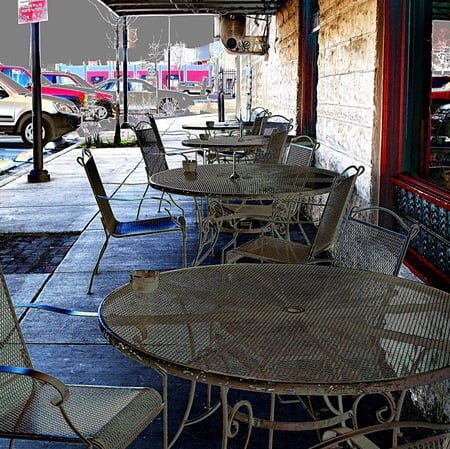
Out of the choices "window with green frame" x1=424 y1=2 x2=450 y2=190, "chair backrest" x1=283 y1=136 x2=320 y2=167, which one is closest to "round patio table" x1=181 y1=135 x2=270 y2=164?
"chair backrest" x1=283 y1=136 x2=320 y2=167

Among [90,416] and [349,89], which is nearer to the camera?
[90,416]

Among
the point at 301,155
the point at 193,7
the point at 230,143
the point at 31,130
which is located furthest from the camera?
the point at 31,130

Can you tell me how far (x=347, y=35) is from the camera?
216 inches

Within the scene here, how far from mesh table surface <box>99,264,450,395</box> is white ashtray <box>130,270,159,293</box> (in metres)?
0.03

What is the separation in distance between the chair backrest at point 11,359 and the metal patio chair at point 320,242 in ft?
5.66

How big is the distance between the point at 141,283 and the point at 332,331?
0.66 metres

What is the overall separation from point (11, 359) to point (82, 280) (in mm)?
2800

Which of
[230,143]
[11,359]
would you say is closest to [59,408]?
[11,359]

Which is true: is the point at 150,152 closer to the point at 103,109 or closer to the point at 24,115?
the point at 24,115

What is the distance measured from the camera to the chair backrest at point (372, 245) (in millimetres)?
2907

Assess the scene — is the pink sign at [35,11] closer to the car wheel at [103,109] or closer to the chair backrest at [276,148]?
the chair backrest at [276,148]

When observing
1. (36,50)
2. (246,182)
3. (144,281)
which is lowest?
(144,281)

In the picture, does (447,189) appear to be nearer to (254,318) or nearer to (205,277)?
(205,277)

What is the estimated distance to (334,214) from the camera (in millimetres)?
3920
